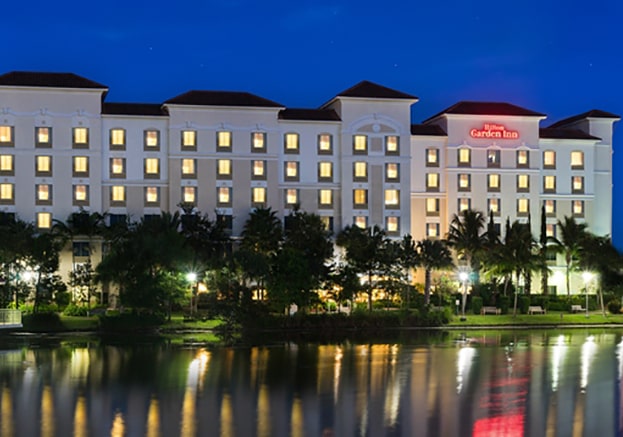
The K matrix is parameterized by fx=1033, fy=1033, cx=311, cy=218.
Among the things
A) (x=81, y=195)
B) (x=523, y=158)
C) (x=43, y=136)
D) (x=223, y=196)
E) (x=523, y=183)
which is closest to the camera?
(x=43, y=136)

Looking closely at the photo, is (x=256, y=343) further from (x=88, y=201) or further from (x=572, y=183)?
(x=572, y=183)

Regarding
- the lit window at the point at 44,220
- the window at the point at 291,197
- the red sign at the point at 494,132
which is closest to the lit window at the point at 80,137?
the lit window at the point at 44,220

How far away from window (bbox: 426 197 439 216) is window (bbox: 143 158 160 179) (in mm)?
23372

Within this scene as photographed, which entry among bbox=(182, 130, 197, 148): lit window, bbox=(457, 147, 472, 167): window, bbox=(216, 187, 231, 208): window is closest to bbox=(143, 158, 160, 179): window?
bbox=(182, 130, 197, 148): lit window

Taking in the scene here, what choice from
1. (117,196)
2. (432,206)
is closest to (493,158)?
(432,206)

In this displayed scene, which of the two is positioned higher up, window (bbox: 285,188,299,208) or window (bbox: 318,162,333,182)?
window (bbox: 318,162,333,182)

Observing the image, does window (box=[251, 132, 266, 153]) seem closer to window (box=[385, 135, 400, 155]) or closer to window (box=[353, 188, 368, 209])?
window (box=[353, 188, 368, 209])

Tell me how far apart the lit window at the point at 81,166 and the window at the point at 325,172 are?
61.1 feet

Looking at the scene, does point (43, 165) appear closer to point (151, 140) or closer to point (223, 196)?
point (151, 140)

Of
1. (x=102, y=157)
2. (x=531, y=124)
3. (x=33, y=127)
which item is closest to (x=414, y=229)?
(x=531, y=124)

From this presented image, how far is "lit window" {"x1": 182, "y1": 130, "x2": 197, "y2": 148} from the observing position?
81.7 meters

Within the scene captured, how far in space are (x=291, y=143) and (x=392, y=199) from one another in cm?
954

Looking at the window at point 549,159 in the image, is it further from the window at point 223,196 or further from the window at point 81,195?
the window at point 81,195

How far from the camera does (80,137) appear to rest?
262 feet
